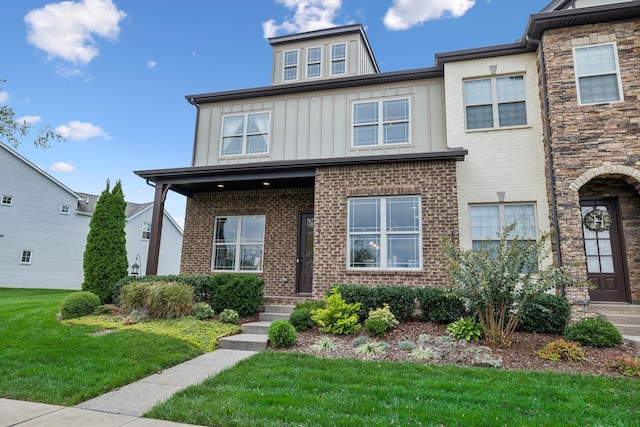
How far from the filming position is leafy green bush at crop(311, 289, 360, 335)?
678cm

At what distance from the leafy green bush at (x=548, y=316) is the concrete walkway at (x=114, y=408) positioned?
18.2ft

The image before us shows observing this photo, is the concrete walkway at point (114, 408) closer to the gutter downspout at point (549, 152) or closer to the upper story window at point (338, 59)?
the gutter downspout at point (549, 152)

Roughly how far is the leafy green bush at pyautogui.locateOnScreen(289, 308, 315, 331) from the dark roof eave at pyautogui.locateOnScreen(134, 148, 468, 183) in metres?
3.85

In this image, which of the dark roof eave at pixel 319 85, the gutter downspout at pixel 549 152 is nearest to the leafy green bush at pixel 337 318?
the gutter downspout at pixel 549 152

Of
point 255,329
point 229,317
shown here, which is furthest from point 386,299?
point 229,317

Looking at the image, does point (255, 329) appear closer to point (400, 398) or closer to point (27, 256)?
point (400, 398)

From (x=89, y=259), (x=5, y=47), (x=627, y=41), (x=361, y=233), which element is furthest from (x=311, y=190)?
(x=627, y=41)

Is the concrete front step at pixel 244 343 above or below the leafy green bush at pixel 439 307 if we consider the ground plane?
below

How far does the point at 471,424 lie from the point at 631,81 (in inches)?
347

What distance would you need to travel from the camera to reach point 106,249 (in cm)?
943

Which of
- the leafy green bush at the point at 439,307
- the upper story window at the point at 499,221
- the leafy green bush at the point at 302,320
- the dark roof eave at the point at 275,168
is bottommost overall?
the leafy green bush at the point at 302,320

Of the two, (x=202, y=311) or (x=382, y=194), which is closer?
(x=202, y=311)

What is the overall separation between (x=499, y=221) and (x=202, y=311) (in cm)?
705

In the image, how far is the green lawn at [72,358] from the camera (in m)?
4.13
